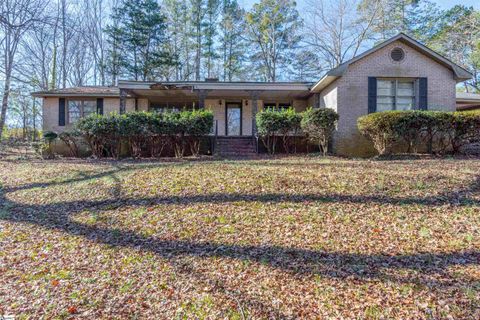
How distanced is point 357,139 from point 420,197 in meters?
6.54

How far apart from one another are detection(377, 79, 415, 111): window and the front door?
7516mm

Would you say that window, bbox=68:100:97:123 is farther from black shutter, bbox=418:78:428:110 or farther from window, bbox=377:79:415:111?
black shutter, bbox=418:78:428:110

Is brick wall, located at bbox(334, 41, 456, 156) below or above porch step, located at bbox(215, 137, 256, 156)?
above

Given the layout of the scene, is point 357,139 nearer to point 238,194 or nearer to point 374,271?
point 238,194

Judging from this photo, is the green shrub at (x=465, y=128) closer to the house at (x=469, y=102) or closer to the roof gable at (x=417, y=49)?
the roof gable at (x=417, y=49)

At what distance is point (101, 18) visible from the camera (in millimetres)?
25172

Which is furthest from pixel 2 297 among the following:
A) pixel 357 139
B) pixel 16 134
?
pixel 16 134

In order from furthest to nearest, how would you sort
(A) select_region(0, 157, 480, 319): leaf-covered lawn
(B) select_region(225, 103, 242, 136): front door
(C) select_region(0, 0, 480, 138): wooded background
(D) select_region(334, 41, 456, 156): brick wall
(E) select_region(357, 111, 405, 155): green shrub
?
(C) select_region(0, 0, 480, 138): wooded background → (B) select_region(225, 103, 242, 136): front door → (D) select_region(334, 41, 456, 156): brick wall → (E) select_region(357, 111, 405, 155): green shrub → (A) select_region(0, 157, 480, 319): leaf-covered lawn

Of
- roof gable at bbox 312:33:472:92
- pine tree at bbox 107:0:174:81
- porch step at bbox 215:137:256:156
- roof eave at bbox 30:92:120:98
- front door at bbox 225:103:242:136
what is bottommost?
porch step at bbox 215:137:256:156

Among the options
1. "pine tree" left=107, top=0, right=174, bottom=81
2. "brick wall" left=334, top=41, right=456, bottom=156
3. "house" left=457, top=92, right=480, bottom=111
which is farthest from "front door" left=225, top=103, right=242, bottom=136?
"house" left=457, top=92, right=480, bottom=111

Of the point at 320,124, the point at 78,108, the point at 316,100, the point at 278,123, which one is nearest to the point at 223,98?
the point at 316,100

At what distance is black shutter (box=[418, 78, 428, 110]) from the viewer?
36.4 feet

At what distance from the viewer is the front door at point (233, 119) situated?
16547 mm

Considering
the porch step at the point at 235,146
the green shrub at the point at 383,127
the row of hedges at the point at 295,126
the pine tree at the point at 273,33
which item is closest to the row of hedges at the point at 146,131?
the porch step at the point at 235,146
